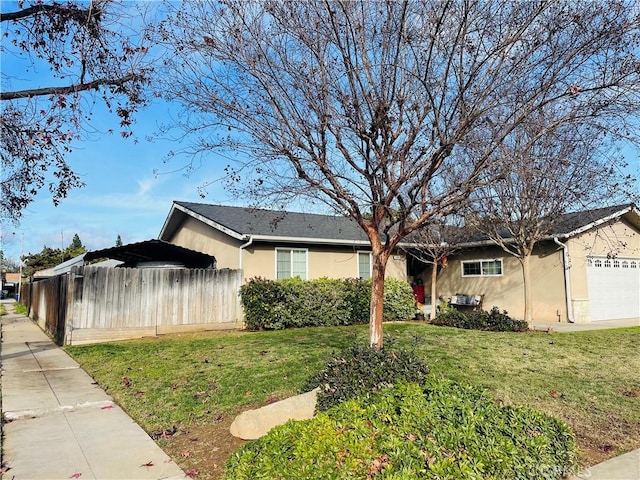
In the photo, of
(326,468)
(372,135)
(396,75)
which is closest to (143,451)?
(326,468)

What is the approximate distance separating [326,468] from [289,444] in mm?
493

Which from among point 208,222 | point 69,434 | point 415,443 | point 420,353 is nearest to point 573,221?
point 420,353

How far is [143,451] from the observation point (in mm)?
4422

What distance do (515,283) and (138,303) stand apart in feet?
42.9

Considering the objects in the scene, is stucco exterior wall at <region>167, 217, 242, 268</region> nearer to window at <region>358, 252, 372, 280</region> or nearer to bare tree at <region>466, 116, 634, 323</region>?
window at <region>358, 252, 372, 280</region>

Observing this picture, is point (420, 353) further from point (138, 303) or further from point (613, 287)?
point (613, 287)

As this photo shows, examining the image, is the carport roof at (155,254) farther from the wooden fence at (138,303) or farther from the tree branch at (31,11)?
the tree branch at (31,11)

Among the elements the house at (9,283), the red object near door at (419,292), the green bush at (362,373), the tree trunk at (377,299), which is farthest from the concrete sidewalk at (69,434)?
the house at (9,283)

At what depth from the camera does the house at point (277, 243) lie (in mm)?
14102

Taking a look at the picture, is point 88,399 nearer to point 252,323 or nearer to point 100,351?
point 100,351

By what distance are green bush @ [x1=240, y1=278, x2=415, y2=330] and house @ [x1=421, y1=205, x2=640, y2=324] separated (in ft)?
14.6

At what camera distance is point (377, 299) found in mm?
5777

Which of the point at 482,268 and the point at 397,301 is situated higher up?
the point at 482,268

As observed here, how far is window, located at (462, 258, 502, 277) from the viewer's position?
17.0 m
